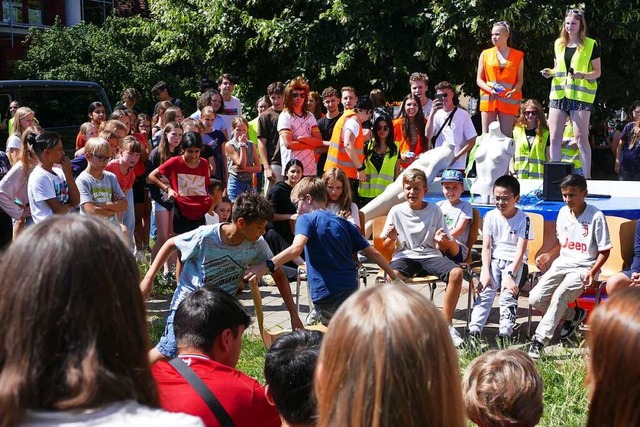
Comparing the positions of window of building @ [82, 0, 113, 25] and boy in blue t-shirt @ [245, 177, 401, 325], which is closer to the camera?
boy in blue t-shirt @ [245, 177, 401, 325]

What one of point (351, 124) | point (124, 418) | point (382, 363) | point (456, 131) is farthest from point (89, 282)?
point (456, 131)

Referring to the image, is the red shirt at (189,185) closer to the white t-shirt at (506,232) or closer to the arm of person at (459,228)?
the arm of person at (459,228)

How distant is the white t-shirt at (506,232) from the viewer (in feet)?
23.6

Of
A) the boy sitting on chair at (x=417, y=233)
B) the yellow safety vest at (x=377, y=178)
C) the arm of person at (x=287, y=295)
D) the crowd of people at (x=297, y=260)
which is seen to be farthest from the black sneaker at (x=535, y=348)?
the yellow safety vest at (x=377, y=178)

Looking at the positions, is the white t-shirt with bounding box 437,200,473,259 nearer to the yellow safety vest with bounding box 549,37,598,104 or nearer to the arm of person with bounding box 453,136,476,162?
the arm of person with bounding box 453,136,476,162

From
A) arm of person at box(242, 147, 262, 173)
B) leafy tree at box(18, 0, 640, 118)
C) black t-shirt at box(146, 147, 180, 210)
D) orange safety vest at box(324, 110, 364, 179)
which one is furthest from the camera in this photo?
leafy tree at box(18, 0, 640, 118)

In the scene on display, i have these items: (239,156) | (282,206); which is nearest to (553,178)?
(282,206)

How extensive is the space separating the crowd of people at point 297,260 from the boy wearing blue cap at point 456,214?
2 cm

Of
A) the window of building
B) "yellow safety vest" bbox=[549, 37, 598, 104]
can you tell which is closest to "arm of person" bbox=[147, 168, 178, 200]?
"yellow safety vest" bbox=[549, 37, 598, 104]

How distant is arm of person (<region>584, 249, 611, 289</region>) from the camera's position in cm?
684

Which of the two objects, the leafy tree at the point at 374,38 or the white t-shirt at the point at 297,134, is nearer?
the white t-shirt at the point at 297,134

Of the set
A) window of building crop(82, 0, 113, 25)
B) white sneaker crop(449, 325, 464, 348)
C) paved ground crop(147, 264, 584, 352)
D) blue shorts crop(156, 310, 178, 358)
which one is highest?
window of building crop(82, 0, 113, 25)

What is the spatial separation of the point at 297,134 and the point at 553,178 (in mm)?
→ 2920

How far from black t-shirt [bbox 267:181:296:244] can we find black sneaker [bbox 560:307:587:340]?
2773 mm
